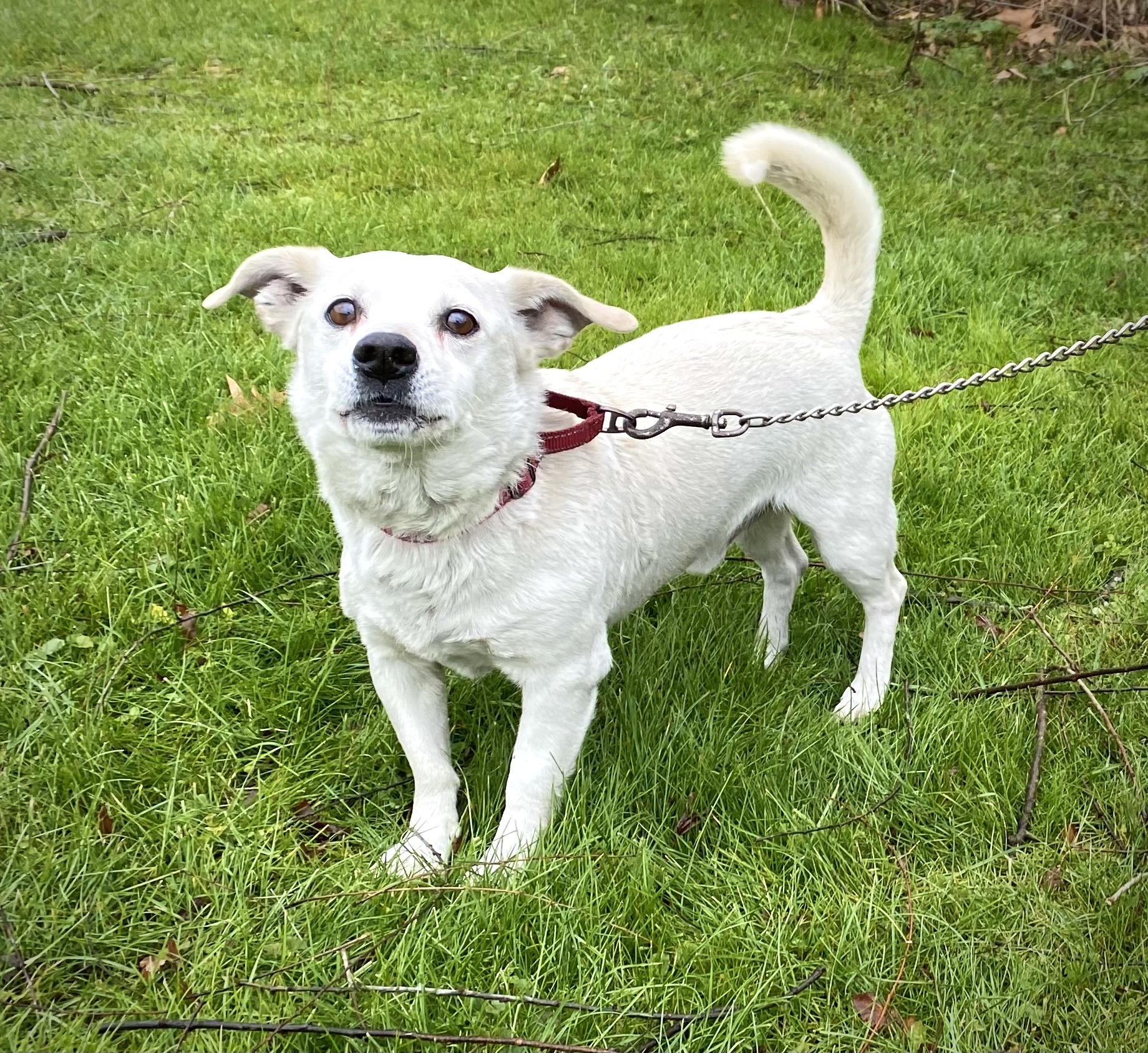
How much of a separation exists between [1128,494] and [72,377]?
4.33 metres

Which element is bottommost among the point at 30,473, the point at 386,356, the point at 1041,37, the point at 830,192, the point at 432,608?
the point at 30,473

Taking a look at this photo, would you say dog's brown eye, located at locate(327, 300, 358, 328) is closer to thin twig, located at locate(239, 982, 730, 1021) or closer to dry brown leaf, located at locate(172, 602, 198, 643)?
dry brown leaf, located at locate(172, 602, 198, 643)

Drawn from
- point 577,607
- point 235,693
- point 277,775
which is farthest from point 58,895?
point 577,607

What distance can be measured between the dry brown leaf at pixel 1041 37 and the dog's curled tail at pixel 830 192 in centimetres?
902

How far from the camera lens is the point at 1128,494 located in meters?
3.65

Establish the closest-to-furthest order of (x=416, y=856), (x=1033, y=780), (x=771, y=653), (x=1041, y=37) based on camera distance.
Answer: (x=416, y=856), (x=1033, y=780), (x=771, y=653), (x=1041, y=37)

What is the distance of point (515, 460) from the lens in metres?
2.14

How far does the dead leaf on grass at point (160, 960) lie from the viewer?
1.87 metres

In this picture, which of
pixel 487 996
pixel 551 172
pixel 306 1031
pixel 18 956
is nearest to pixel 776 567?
pixel 487 996

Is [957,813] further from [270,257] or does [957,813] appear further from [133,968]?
[270,257]

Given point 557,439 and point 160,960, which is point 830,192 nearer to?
point 557,439

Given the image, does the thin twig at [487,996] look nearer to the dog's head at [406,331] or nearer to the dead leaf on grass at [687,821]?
the dead leaf on grass at [687,821]

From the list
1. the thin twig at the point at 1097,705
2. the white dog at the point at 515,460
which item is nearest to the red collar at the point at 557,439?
the white dog at the point at 515,460

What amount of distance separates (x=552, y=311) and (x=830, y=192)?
96 centimetres
